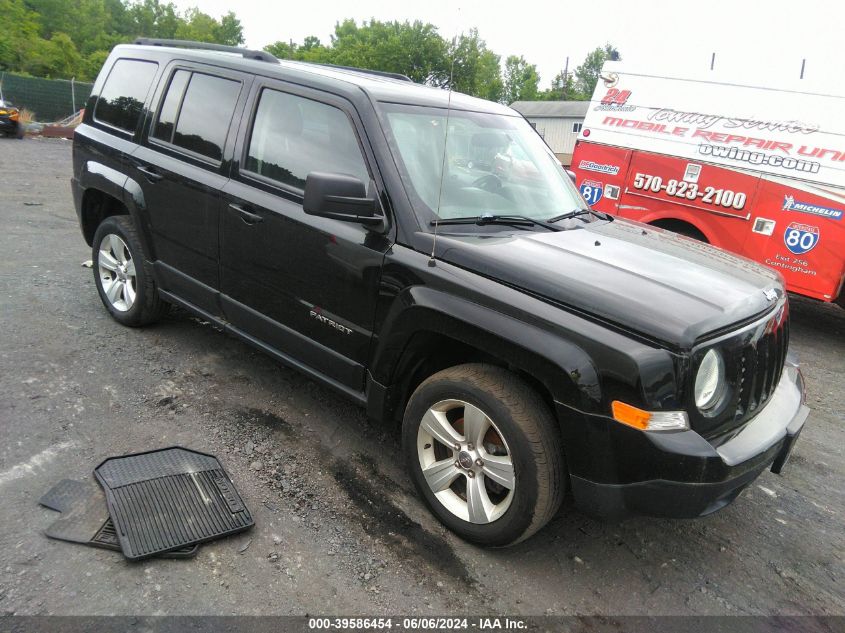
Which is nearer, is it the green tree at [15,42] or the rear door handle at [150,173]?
the rear door handle at [150,173]

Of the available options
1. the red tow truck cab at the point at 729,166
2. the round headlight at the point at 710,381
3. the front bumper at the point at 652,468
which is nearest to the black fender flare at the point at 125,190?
the front bumper at the point at 652,468

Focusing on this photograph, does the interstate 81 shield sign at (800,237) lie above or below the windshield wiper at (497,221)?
below

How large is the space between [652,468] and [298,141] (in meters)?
2.44

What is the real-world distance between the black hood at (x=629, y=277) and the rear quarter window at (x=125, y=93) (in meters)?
2.82

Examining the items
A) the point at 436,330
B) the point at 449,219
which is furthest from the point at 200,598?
the point at 449,219

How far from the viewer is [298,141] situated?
335cm

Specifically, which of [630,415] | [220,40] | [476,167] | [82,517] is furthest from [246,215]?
[220,40]

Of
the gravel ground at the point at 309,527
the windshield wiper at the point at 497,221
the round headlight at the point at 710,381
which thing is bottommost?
the gravel ground at the point at 309,527

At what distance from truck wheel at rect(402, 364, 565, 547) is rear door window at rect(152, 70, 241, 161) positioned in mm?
2108

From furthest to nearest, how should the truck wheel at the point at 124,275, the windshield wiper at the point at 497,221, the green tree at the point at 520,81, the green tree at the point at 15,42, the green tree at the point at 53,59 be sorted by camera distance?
the green tree at the point at 520,81, the green tree at the point at 53,59, the green tree at the point at 15,42, the truck wheel at the point at 124,275, the windshield wiper at the point at 497,221

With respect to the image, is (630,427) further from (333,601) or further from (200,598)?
(200,598)

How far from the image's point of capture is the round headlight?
7.65ft

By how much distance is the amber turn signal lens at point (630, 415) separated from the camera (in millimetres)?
2227

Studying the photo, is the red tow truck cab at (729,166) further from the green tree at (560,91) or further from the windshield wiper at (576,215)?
the green tree at (560,91)
